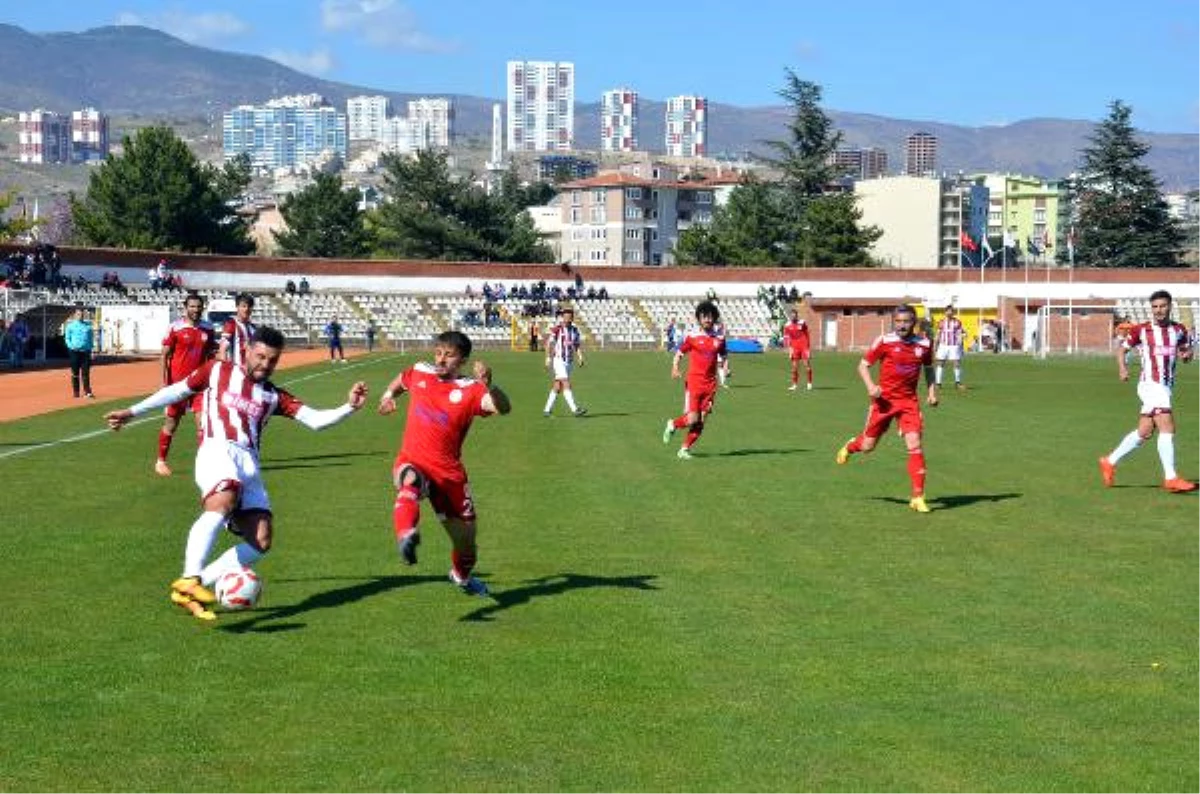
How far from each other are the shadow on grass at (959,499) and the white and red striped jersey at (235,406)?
8.10 metres

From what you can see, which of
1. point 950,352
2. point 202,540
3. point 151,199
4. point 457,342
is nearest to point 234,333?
point 457,342

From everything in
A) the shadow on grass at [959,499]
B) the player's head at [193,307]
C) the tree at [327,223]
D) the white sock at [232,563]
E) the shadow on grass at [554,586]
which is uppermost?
the tree at [327,223]

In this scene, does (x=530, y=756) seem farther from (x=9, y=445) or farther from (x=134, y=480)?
(x=9, y=445)

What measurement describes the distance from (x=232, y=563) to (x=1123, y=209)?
356ft

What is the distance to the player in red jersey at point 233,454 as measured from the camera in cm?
1053

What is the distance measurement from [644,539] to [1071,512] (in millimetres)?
4598

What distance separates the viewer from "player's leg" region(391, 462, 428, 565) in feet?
34.9

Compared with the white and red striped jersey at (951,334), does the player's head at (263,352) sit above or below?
above

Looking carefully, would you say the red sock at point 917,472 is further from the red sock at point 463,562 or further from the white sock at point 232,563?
the white sock at point 232,563

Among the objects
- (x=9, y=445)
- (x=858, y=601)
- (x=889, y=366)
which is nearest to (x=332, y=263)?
(x=9, y=445)

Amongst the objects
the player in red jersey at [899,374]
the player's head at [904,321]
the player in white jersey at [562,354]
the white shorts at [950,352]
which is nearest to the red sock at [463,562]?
the player in red jersey at [899,374]

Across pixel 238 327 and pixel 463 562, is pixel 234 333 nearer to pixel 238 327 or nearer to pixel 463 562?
pixel 238 327

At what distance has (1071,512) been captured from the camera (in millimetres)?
16578

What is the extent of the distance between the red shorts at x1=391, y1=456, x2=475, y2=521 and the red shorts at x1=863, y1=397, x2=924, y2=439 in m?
7.41
